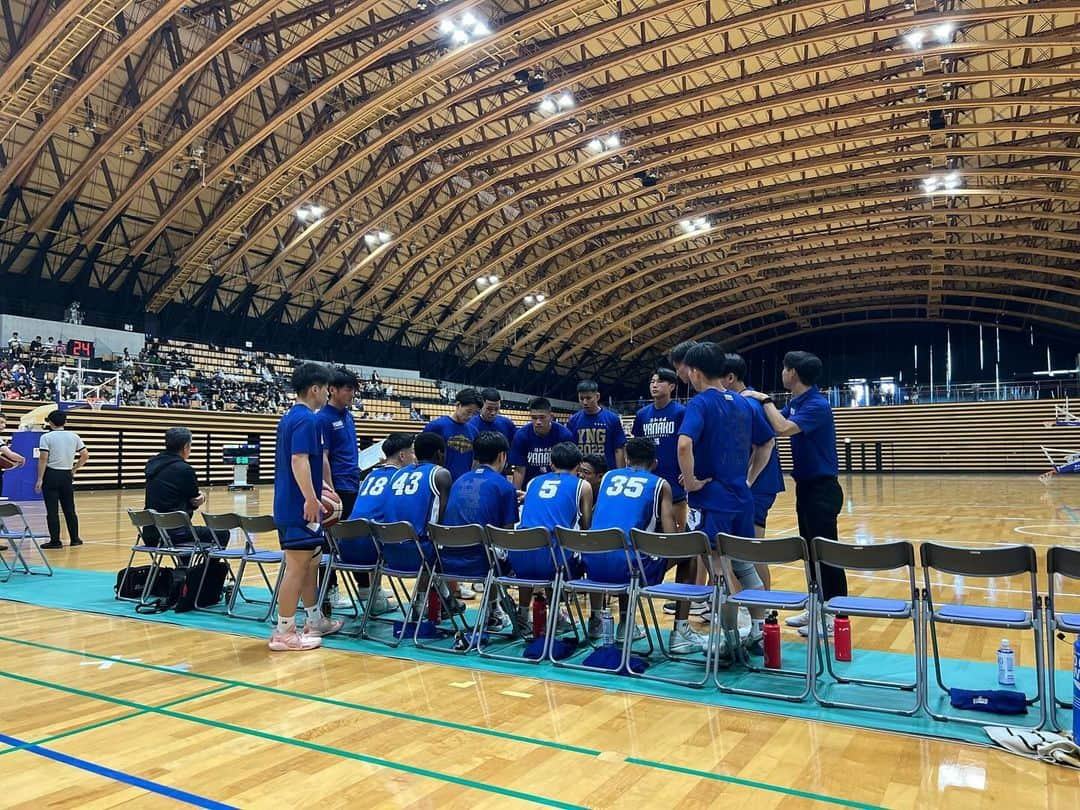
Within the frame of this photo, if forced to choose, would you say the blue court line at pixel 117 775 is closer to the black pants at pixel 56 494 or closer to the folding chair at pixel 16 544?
the folding chair at pixel 16 544

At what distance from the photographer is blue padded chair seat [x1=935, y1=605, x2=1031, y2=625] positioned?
131 inches

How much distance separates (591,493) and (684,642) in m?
1.10

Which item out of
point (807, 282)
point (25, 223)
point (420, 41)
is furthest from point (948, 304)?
point (25, 223)

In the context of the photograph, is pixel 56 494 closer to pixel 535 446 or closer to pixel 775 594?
pixel 535 446

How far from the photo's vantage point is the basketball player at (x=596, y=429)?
6.22 m

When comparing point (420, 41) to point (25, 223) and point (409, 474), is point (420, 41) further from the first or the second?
point (409, 474)

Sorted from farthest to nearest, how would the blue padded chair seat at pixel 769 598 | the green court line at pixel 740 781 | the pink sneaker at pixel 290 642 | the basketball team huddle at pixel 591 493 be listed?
the pink sneaker at pixel 290 642 < the basketball team huddle at pixel 591 493 < the blue padded chair seat at pixel 769 598 < the green court line at pixel 740 781

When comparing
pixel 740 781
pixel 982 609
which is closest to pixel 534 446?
pixel 982 609

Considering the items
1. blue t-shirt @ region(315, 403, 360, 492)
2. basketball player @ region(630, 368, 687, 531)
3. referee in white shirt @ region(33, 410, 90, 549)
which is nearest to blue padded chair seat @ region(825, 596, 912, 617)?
basketball player @ region(630, 368, 687, 531)

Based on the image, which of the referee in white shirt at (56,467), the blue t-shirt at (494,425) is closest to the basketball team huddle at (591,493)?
the blue t-shirt at (494,425)

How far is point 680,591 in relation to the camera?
13.3 feet

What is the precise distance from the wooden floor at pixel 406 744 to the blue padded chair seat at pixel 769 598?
543 mm

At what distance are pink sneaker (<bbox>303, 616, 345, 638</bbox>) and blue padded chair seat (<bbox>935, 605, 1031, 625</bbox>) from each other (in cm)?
361

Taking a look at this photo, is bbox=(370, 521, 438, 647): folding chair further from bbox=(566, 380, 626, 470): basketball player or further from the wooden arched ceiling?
the wooden arched ceiling
